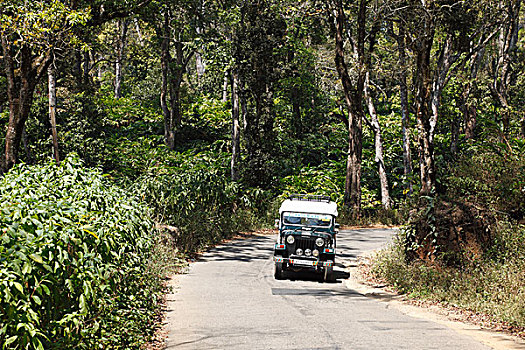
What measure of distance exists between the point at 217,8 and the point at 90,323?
3166 centimetres

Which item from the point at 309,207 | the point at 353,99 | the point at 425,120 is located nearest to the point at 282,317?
the point at 309,207

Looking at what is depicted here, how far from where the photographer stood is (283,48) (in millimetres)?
31750

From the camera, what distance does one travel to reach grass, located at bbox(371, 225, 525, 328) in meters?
10.2

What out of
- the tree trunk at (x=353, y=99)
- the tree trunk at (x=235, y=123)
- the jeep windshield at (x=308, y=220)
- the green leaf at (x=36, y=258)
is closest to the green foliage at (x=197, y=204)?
the tree trunk at (x=235, y=123)

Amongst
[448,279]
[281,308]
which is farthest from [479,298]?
[281,308]

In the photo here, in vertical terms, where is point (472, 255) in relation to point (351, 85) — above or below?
below

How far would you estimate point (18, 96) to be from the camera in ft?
58.9

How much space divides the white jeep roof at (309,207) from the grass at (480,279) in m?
2.08

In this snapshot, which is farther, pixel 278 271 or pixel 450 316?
pixel 278 271

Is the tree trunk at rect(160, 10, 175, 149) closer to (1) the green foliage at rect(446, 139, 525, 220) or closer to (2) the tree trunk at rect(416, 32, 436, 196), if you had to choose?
(2) the tree trunk at rect(416, 32, 436, 196)

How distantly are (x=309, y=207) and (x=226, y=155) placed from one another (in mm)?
23581

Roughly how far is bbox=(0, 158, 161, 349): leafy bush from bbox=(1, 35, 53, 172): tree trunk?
10374 mm

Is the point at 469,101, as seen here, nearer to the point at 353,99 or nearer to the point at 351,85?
the point at 353,99

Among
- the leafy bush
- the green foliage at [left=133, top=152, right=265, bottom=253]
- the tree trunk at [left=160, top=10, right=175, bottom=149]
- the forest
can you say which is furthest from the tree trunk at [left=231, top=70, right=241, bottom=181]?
the leafy bush
